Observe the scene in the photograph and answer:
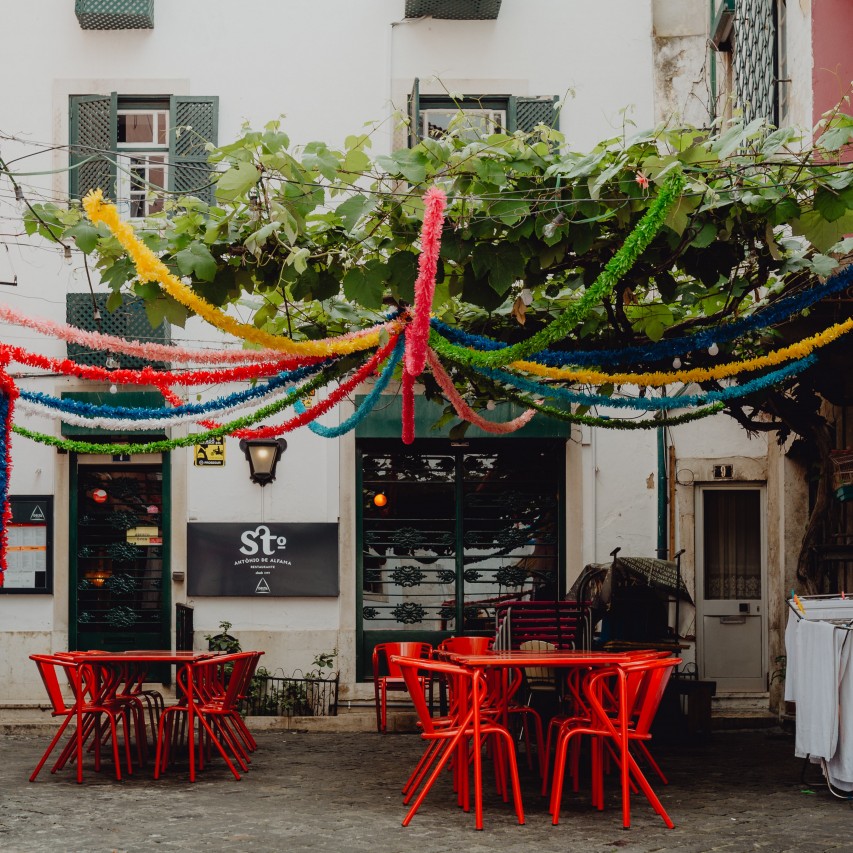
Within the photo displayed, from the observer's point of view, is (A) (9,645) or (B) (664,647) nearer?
(B) (664,647)

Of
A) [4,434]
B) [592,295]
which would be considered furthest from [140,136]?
[592,295]

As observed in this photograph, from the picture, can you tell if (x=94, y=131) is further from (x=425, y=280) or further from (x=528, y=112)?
(x=425, y=280)

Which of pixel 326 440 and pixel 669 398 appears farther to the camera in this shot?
pixel 326 440

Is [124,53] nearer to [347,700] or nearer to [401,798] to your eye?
[347,700]

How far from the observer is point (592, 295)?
649 centimetres

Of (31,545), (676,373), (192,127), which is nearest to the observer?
(676,373)

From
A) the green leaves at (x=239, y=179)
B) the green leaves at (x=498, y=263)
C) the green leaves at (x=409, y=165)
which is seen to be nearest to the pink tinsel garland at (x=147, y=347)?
the green leaves at (x=498, y=263)

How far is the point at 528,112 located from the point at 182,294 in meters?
6.85

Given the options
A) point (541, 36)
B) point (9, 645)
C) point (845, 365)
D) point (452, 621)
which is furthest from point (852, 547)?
point (9, 645)

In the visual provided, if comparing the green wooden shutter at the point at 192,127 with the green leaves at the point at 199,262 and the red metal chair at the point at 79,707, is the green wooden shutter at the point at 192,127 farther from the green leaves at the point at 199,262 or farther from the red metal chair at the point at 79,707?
the green leaves at the point at 199,262

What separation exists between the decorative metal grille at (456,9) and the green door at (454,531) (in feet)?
14.2

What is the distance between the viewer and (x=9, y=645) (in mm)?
12086

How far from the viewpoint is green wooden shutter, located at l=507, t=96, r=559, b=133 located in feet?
40.5

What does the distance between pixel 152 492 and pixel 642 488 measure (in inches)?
194
